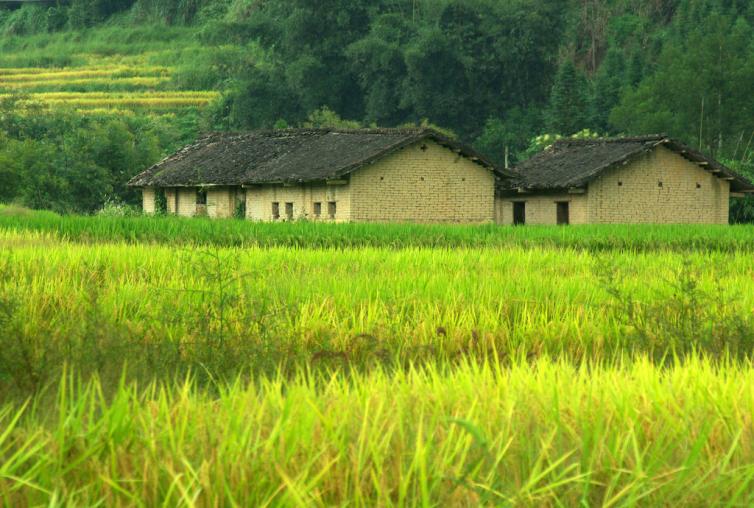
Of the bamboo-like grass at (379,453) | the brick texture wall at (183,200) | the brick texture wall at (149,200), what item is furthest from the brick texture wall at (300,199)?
the bamboo-like grass at (379,453)

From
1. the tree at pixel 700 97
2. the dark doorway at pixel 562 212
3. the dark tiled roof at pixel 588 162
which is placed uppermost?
the tree at pixel 700 97

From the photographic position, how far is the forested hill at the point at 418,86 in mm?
54738

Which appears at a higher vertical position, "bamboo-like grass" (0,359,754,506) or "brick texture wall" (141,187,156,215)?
"brick texture wall" (141,187,156,215)

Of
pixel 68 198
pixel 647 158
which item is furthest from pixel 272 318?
pixel 68 198

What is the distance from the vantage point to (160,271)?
43.0 feet

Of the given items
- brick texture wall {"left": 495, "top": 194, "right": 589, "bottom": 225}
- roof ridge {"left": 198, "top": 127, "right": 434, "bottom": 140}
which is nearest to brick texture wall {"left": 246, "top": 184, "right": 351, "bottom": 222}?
roof ridge {"left": 198, "top": 127, "right": 434, "bottom": 140}

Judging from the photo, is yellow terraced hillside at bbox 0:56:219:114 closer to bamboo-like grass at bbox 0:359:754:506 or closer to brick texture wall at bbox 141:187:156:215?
brick texture wall at bbox 141:187:156:215

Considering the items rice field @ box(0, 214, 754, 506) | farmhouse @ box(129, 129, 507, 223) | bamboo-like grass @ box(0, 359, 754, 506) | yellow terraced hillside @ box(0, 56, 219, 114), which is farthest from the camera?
yellow terraced hillside @ box(0, 56, 219, 114)

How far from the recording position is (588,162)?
4075cm

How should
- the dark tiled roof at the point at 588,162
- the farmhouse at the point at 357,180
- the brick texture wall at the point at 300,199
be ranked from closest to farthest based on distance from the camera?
the farmhouse at the point at 357,180, the brick texture wall at the point at 300,199, the dark tiled roof at the point at 588,162

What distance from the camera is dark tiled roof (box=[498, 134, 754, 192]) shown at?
3919cm

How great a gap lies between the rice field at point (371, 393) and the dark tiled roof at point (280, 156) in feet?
76.1

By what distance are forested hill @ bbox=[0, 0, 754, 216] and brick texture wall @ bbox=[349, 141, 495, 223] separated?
16.1 m

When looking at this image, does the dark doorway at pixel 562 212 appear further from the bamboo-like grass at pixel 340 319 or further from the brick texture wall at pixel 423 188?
the bamboo-like grass at pixel 340 319
